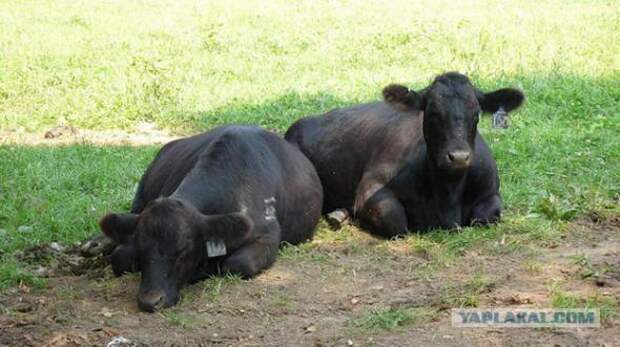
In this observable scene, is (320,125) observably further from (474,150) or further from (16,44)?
(16,44)

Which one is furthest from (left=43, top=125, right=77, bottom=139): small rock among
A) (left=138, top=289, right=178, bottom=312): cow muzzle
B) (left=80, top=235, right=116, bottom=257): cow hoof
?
(left=138, top=289, right=178, bottom=312): cow muzzle

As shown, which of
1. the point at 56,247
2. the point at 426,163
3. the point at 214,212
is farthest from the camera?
the point at 426,163

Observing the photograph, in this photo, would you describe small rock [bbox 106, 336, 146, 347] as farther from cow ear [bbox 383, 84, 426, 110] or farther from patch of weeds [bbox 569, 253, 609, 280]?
cow ear [bbox 383, 84, 426, 110]

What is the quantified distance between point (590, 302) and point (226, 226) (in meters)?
2.76

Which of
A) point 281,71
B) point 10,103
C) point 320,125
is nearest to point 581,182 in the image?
point 320,125

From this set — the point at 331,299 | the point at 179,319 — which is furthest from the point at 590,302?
the point at 179,319

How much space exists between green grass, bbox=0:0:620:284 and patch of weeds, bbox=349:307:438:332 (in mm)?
1790

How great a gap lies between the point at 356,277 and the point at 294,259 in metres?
0.80

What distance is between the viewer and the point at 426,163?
380 inches

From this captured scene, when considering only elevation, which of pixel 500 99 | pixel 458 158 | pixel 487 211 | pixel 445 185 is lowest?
pixel 487 211

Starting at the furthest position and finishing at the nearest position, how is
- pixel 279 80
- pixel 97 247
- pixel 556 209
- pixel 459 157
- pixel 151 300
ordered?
pixel 279 80, pixel 556 209, pixel 459 157, pixel 97 247, pixel 151 300

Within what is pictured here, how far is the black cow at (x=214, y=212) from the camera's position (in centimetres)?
757

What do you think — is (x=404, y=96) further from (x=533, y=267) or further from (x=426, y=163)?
(x=533, y=267)

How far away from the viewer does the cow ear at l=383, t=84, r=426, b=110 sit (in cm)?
968
